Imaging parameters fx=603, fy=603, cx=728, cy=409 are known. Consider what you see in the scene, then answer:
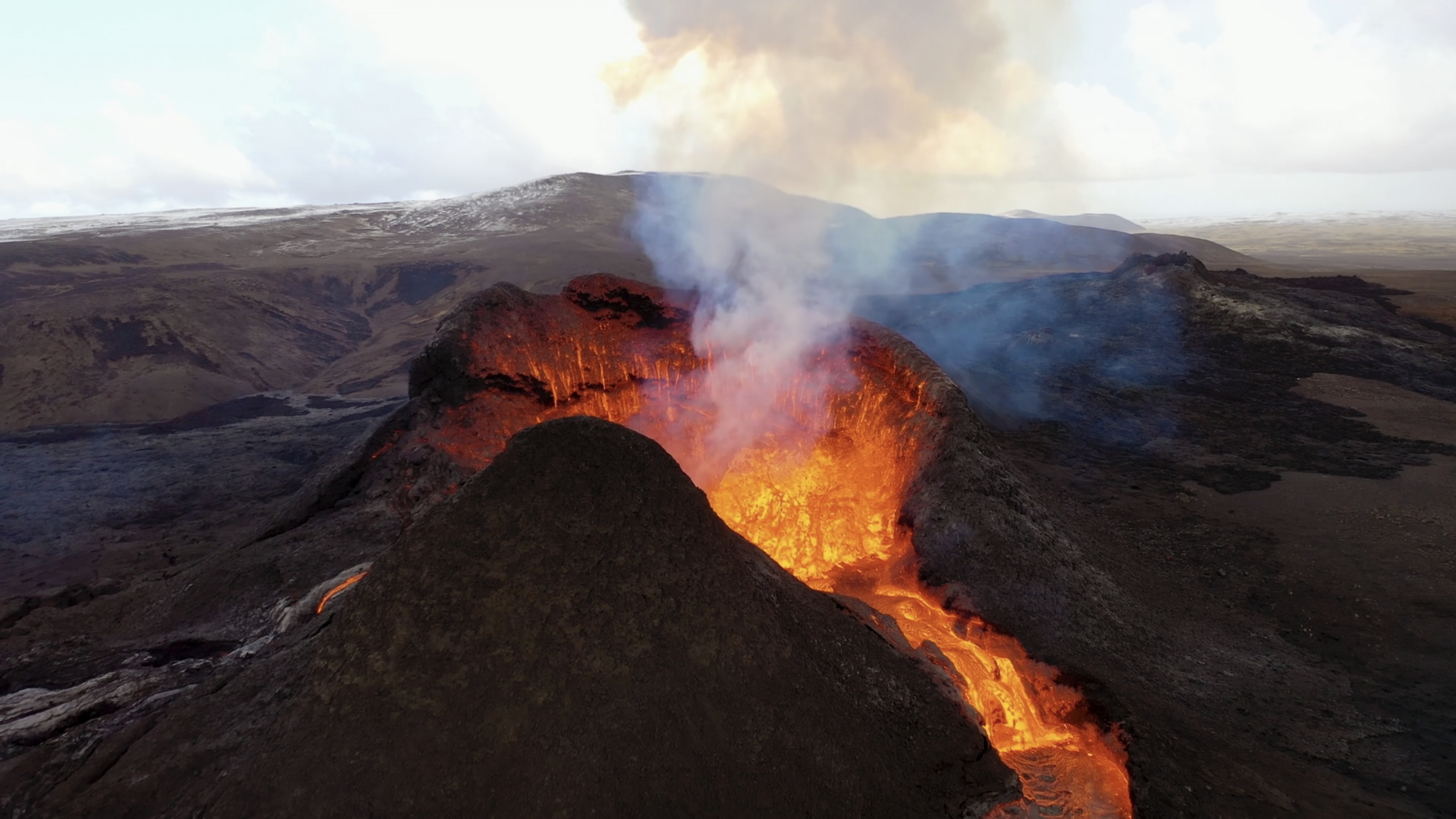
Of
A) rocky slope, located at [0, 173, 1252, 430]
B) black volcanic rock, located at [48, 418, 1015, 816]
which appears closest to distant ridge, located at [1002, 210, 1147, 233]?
rocky slope, located at [0, 173, 1252, 430]

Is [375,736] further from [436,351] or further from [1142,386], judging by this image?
[1142,386]

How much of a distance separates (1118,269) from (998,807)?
90.7 feet

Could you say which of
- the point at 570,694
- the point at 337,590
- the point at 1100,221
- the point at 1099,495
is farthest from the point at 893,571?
the point at 1100,221

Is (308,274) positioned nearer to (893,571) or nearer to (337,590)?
(337,590)

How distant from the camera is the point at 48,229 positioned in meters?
75.4

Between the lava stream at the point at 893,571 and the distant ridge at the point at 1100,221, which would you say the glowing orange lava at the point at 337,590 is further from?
the distant ridge at the point at 1100,221

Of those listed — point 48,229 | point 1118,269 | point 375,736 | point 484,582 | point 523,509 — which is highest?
point 48,229

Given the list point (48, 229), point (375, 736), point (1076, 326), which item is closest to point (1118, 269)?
point (1076, 326)

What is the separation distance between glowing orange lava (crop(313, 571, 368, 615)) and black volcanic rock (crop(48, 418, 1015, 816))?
111 centimetres

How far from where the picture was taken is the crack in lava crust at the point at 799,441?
671 centimetres

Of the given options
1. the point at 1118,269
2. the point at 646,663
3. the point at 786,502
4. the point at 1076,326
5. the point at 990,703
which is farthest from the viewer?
the point at 1118,269

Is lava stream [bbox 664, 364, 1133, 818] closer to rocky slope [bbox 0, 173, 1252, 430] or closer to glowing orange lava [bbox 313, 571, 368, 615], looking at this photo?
glowing orange lava [bbox 313, 571, 368, 615]

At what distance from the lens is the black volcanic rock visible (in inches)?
161

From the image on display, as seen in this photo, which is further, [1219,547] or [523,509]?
[1219,547]
